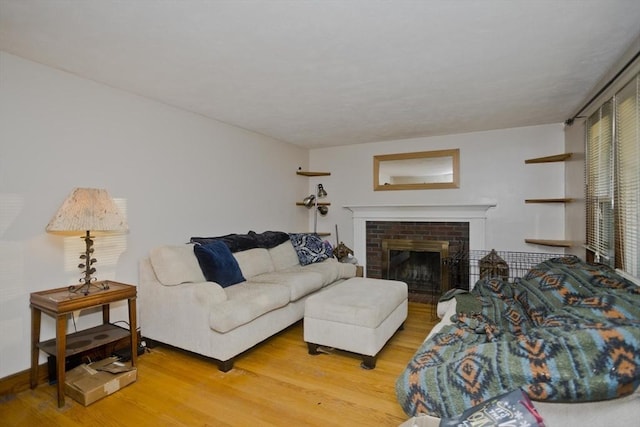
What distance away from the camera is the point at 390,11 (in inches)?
66.4

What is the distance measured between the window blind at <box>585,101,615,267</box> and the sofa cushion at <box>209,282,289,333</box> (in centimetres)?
258

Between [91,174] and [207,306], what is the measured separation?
1.41 m

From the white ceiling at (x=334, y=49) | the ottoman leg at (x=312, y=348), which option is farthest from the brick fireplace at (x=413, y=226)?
the ottoman leg at (x=312, y=348)

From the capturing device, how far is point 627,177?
6.90 feet

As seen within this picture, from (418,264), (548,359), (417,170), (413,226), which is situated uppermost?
(417,170)

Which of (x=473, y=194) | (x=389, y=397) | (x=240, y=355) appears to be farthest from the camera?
(x=473, y=194)

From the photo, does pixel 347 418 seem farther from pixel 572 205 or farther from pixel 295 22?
pixel 572 205

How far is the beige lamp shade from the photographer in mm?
2131

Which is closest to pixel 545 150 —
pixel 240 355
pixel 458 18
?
pixel 458 18

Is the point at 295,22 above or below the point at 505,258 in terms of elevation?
above

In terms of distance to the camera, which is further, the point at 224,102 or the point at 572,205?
the point at 572,205

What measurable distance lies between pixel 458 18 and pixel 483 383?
177cm

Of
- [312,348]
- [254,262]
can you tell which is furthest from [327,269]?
[312,348]

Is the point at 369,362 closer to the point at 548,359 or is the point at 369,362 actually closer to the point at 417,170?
the point at 548,359
